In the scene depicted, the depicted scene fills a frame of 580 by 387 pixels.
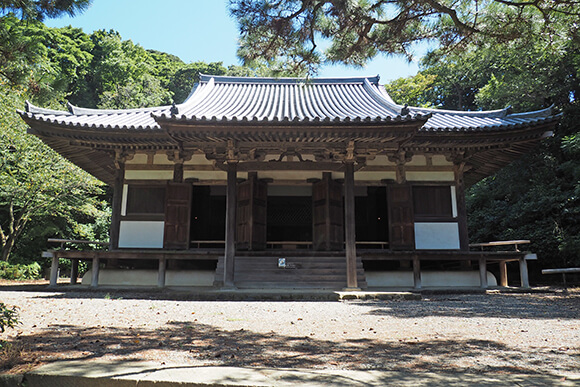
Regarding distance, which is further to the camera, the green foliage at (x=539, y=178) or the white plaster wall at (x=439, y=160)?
the green foliage at (x=539, y=178)

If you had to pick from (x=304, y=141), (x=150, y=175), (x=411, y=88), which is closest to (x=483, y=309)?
(x=304, y=141)

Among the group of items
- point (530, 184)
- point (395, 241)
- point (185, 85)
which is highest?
point (185, 85)

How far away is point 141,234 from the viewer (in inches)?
434

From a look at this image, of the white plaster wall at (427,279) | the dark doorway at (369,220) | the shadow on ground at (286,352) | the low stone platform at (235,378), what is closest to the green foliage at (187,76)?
the dark doorway at (369,220)

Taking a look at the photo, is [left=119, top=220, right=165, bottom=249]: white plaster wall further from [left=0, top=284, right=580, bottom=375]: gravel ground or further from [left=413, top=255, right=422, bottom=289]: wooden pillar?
[left=413, top=255, right=422, bottom=289]: wooden pillar

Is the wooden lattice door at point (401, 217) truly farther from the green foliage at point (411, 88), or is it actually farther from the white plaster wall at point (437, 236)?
the green foliage at point (411, 88)

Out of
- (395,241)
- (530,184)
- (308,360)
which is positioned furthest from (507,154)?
(308,360)

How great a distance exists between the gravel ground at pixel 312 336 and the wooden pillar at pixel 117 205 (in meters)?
3.88

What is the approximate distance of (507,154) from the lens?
11.2 metres

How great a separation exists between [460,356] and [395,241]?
300 inches

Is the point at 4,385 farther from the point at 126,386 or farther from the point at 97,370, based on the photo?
the point at 126,386

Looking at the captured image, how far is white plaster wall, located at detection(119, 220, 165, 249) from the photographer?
36.0 ft

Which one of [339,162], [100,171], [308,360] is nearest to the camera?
[308,360]

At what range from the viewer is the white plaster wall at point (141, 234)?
11.0 metres
